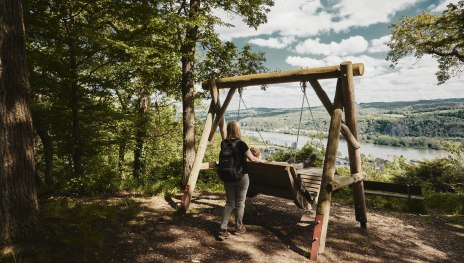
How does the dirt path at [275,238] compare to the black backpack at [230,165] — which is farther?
the black backpack at [230,165]

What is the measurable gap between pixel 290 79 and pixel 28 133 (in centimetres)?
439

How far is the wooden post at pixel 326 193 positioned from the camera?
4.53 m

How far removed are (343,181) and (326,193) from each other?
1.81 feet

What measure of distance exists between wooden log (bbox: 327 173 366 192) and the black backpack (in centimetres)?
153

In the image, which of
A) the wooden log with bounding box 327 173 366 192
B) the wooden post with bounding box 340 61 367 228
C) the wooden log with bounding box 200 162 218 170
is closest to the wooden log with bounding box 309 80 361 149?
the wooden post with bounding box 340 61 367 228

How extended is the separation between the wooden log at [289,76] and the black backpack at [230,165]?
1752mm

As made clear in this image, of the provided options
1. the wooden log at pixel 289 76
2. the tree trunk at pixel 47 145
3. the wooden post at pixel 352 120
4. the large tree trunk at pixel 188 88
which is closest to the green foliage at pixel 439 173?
the wooden post at pixel 352 120

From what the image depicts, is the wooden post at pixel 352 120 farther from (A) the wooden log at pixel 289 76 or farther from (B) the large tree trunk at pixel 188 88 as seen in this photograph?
(B) the large tree trunk at pixel 188 88

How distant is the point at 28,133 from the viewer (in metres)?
3.80

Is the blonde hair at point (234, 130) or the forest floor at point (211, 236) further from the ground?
the blonde hair at point (234, 130)

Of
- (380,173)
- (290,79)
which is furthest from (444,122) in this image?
(290,79)

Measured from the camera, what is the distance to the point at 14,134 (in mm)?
3639

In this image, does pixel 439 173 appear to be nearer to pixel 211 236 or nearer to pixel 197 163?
pixel 197 163

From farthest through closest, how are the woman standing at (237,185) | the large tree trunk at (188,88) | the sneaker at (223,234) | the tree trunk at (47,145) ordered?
1. the large tree trunk at (188,88)
2. the tree trunk at (47,145)
3. the woman standing at (237,185)
4. the sneaker at (223,234)
